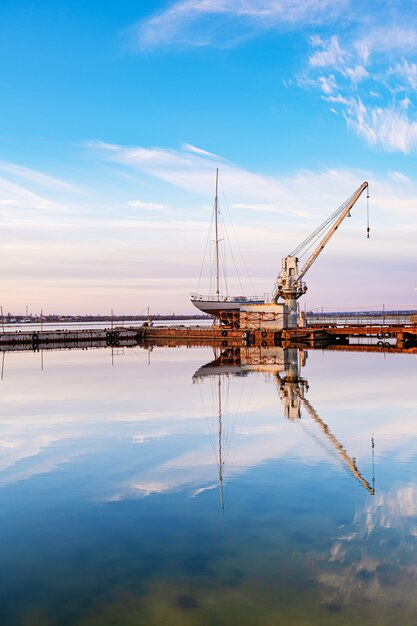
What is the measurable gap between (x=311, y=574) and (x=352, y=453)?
8412 millimetres

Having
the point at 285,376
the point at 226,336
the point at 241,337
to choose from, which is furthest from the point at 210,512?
the point at 226,336

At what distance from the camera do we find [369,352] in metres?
59.4

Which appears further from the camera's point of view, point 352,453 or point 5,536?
point 352,453

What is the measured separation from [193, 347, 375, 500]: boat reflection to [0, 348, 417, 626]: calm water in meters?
0.17

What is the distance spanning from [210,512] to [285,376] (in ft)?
85.5

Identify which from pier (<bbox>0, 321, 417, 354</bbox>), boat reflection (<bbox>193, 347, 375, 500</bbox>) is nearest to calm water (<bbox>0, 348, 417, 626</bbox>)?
boat reflection (<bbox>193, 347, 375, 500</bbox>)

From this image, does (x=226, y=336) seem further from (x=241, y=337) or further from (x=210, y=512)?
(x=210, y=512)

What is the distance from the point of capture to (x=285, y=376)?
3822cm

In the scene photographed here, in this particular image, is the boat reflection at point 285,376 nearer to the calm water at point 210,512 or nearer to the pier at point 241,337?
the calm water at point 210,512

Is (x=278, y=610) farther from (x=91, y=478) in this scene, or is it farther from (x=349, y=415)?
(x=349, y=415)

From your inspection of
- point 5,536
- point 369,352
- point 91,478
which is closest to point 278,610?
point 5,536

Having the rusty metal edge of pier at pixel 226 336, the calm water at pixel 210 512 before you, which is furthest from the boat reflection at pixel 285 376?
the rusty metal edge of pier at pixel 226 336

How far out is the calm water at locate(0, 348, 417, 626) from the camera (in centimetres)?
886

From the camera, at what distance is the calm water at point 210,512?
8.86m
